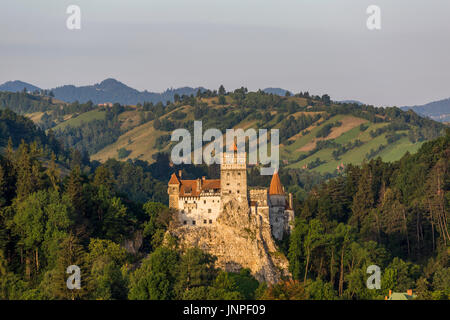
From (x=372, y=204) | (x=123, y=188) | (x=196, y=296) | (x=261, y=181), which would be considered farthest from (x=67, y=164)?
(x=196, y=296)

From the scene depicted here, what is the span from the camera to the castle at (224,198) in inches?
3477

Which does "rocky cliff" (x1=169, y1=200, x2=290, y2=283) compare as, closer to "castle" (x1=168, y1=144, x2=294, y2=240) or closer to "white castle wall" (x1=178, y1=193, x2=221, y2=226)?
"castle" (x1=168, y1=144, x2=294, y2=240)

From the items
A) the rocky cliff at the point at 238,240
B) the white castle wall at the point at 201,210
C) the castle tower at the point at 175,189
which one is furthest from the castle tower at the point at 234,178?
the castle tower at the point at 175,189

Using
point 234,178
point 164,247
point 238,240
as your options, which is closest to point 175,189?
point 234,178

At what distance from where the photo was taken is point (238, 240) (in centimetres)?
8738

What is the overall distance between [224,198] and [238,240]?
4.93 m

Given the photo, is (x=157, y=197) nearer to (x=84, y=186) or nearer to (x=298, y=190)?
(x=298, y=190)

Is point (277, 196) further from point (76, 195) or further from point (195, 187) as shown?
point (76, 195)

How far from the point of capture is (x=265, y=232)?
8844 centimetres

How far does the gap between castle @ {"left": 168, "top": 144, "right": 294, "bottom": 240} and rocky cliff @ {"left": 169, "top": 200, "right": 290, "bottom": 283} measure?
0.70m

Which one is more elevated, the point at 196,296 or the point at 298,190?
the point at 298,190

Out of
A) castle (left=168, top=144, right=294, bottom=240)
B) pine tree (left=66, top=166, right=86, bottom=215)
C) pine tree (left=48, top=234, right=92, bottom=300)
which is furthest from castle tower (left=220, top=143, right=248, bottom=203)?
pine tree (left=48, top=234, right=92, bottom=300)
